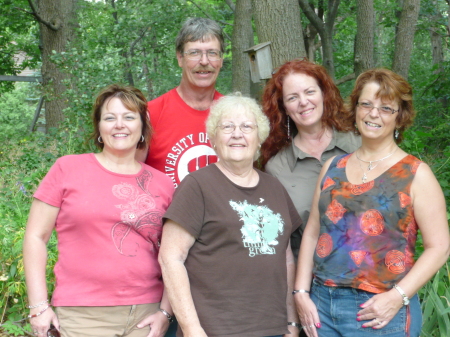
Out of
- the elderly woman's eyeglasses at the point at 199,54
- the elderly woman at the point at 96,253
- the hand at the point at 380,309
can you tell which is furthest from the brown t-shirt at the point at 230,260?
the elderly woman's eyeglasses at the point at 199,54

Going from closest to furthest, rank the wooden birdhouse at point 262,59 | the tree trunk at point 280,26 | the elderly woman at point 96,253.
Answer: the elderly woman at point 96,253 → the tree trunk at point 280,26 → the wooden birdhouse at point 262,59

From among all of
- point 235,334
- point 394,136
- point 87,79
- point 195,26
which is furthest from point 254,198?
point 87,79

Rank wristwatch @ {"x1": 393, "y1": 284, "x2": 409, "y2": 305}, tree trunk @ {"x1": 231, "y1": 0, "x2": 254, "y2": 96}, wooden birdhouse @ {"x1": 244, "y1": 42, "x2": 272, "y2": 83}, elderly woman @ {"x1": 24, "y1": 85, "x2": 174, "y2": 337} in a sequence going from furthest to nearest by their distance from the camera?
1. tree trunk @ {"x1": 231, "y1": 0, "x2": 254, "y2": 96}
2. wooden birdhouse @ {"x1": 244, "y1": 42, "x2": 272, "y2": 83}
3. elderly woman @ {"x1": 24, "y1": 85, "x2": 174, "y2": 337}
4. wristwatch @ {"x1": 393, "y1": 284, "x2": 409, "y2": 305}

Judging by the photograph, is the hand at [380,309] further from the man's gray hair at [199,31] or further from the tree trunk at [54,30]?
the tree trunk at [54,30]

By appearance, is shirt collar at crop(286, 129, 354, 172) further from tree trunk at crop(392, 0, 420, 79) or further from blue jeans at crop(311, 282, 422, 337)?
tree trunk at crop(392, 0, 420, 79)

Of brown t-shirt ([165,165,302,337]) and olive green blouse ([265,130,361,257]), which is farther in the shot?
olive green blouse ([265,130,361,257])

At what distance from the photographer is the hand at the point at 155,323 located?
8.30ft

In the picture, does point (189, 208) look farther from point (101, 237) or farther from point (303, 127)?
point (303, 127)

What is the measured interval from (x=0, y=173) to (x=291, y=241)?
5.16 m

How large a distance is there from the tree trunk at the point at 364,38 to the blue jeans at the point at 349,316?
8.10 metres

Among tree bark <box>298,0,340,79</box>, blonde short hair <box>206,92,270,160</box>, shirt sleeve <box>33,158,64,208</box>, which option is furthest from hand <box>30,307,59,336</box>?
tree bark <box>298,0,340,79</box>

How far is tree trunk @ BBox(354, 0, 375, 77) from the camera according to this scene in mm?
9922

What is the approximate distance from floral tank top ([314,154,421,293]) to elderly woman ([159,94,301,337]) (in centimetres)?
26

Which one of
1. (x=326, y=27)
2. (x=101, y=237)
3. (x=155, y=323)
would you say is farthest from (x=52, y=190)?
(x=326, y=27)
